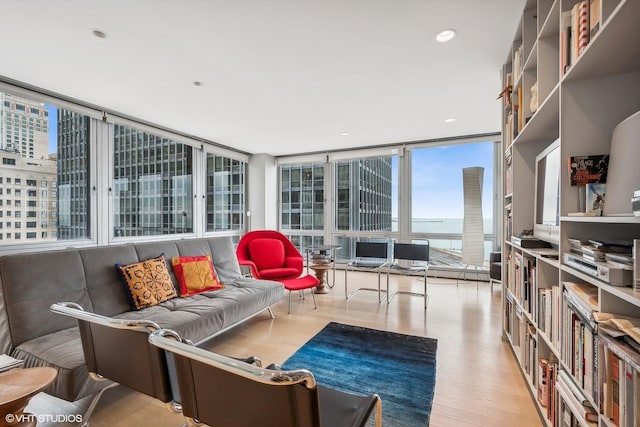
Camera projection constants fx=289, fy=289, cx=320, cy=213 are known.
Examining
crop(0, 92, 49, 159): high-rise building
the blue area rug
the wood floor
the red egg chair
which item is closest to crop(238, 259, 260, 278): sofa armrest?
the red egg chair

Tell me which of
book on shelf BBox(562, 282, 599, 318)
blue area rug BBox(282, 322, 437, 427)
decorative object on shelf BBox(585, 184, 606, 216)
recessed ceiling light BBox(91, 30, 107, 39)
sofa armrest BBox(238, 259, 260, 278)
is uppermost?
recessed ceiling light BBox(91, 30, 107, 39)

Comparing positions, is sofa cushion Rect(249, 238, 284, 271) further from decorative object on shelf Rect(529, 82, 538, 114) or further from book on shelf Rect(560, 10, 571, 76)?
book on shelf Rect(560, 10, 571, 76)

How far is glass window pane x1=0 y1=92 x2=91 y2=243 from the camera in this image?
299 centimetres

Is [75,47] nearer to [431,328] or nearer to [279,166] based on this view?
[431,328]

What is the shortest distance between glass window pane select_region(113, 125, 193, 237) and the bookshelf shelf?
4575 millimetres

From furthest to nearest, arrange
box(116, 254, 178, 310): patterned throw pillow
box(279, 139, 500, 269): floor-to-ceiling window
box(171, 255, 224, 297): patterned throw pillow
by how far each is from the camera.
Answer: box(279, 139, 500, 269): floor-to-ceiling window, box(171, 255, 224, 297): patterned throw pillow, box(116, 254, 178, 310): patterned throw pillow

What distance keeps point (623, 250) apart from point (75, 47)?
3.63 m

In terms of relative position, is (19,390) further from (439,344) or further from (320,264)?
(320,264)

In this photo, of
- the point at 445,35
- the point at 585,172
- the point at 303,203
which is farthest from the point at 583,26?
the point at 303,203

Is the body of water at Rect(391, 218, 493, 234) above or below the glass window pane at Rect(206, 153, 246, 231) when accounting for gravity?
below

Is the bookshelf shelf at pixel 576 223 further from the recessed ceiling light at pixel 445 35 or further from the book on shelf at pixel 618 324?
the recessed ceiling light at pixel 445 35

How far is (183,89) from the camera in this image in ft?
10.3

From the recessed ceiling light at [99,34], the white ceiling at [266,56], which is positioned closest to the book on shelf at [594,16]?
the white ceiling at [266,56]

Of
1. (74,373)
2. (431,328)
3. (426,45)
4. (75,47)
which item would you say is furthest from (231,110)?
(431,328)
